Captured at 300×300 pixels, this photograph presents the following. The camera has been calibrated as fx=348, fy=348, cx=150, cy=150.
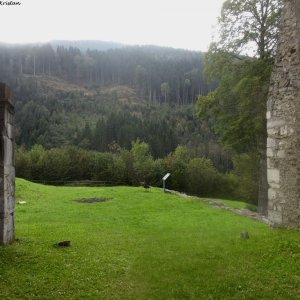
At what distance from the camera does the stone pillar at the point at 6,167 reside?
8477 millimetres

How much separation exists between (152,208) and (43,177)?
3576 centimetres

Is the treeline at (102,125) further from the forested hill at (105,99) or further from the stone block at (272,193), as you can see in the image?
the stone block at (272,193)

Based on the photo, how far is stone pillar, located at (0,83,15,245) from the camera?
8477 mm

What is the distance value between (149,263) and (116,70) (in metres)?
170

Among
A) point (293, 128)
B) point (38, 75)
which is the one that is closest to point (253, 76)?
point (293, 128)

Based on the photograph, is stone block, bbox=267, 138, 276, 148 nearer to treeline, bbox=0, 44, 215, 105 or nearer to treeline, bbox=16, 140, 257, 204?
treeline, bbox=16, 140, 257, 204

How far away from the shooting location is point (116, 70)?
171875mm

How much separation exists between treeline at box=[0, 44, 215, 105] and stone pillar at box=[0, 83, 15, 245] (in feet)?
421

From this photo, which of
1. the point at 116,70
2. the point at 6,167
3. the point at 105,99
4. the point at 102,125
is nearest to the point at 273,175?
the point at 6,167

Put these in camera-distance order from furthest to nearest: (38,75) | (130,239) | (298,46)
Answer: (38,75)
(130,239)
(298,46)

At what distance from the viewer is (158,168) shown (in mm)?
50469

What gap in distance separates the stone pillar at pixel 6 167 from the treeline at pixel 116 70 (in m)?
128

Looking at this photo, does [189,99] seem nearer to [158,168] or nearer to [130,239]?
[158,168]

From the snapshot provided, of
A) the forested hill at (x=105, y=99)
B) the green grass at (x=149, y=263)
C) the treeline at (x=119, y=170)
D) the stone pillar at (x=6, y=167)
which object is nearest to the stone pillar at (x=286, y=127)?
the green grass at (x=149, y=263)
